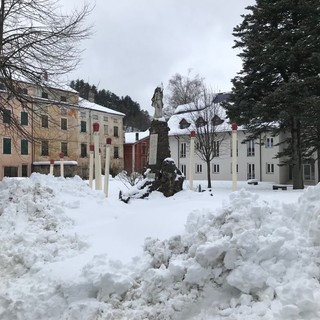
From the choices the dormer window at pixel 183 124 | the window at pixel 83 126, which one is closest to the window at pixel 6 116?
the dormer window at pixel 183 124

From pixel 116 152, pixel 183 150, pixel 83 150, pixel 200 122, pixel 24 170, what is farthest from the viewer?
pixel 116 152

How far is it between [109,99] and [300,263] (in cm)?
8209

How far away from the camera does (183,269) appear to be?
502cm

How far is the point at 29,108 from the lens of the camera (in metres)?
11.7

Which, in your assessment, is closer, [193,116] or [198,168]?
[193,116]

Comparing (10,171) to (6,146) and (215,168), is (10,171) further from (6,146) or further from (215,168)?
(215,168)

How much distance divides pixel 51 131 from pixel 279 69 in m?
12.9

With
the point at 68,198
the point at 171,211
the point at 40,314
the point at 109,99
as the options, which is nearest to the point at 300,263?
the point at 40,314

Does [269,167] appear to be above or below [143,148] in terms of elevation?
below

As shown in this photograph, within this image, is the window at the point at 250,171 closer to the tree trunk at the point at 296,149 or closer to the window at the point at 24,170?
the tree trunk at the point at 296,149

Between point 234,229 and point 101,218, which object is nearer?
point 234,229

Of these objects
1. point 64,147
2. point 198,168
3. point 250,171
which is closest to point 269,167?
point 250,171

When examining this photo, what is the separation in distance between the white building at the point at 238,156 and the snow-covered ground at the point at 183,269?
2859 cm

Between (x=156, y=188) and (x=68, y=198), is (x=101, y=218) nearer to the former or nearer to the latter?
(x=68, y=198)
